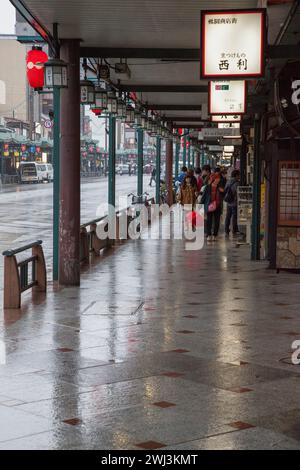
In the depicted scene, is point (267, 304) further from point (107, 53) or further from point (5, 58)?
point (5, 58)

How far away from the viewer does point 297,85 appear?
14930 mm

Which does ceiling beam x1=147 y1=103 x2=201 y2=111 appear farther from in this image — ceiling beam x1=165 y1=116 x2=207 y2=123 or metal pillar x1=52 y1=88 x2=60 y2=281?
metal pillar x1=52 y1=88 x2=60 y2=281

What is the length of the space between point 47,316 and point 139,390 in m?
4.55

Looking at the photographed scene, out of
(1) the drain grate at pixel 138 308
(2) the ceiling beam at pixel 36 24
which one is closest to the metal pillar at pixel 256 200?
(2) the ceiling beam at pixel 36 24

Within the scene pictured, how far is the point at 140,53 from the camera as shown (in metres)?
16.3

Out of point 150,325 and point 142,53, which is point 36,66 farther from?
point 150,325

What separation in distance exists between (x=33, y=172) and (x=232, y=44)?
7636 centimetres

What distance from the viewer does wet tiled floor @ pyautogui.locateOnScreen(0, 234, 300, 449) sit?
6.95 m

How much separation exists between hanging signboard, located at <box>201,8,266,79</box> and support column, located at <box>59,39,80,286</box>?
18.0 ft

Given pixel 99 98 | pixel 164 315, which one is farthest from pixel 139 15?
pixel 99 98

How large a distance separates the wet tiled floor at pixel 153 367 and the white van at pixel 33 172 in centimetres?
6949

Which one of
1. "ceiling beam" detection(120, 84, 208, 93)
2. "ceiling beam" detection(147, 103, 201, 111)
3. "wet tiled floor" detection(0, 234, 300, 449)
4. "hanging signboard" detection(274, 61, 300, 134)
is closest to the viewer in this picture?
"wet tiled floor" detection(0, 234, 300, 449)

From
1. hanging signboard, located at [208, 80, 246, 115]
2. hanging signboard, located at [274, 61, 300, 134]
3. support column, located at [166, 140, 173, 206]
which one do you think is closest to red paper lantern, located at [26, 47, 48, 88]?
hanging signboard, located at [208, 80, 246, 115]

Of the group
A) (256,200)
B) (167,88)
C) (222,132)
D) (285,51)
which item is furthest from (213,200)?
(285,51)
